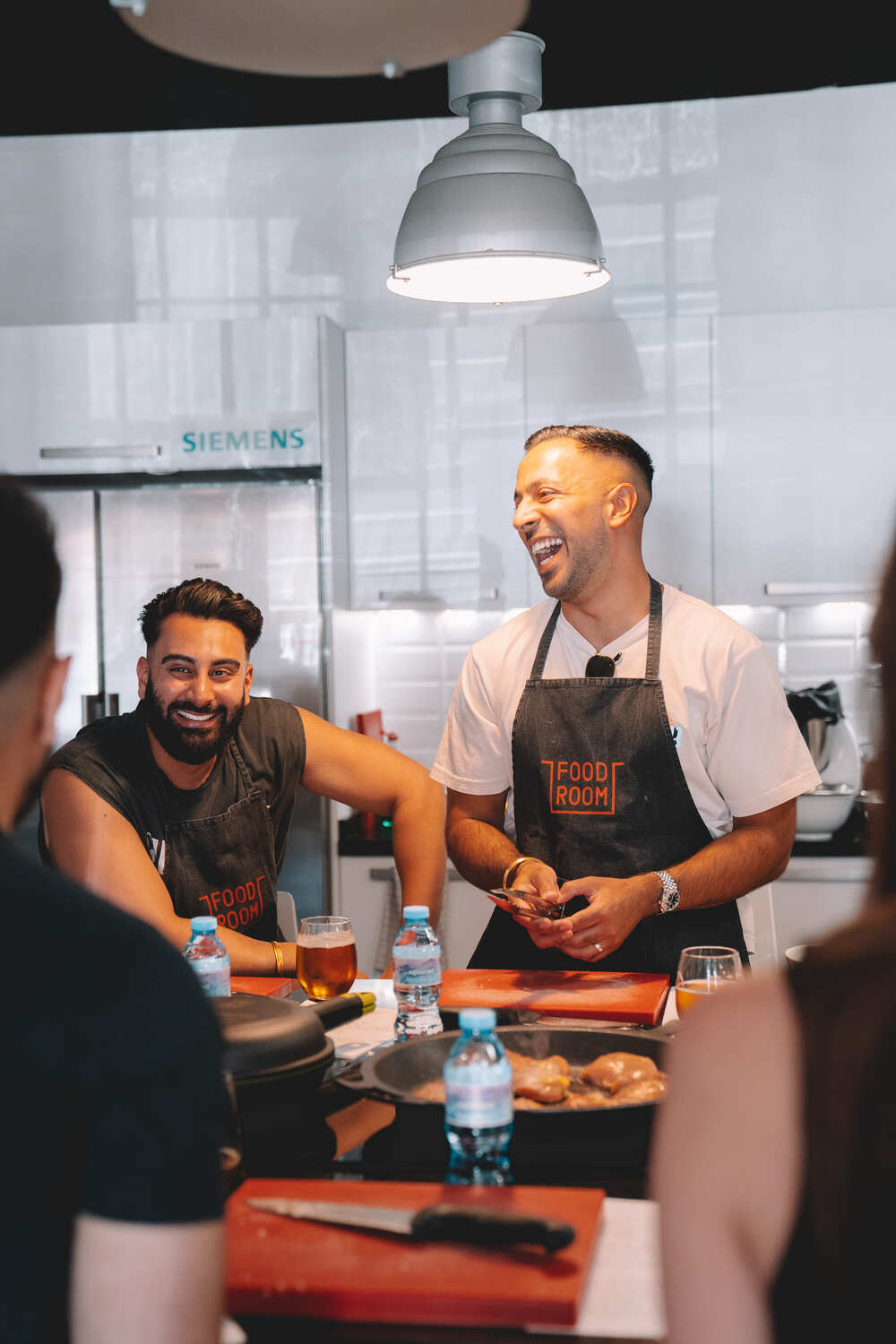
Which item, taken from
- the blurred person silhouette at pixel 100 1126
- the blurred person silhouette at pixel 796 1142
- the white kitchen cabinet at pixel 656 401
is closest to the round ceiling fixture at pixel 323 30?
the blurred person silhouette at pixel 100 1126

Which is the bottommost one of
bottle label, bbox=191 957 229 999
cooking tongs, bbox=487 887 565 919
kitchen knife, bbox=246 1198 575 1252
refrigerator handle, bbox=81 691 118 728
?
kitchen knife, bbox=246 1198 575 1252

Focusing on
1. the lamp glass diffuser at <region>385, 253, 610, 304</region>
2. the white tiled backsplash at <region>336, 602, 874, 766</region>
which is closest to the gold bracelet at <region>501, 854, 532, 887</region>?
the lamp glass diffuser at <region>385, 253, 610, 304</region>

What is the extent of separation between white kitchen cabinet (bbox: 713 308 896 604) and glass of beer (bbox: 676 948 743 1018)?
219 centimetres

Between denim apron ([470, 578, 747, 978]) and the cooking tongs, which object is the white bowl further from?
the cooking tongs

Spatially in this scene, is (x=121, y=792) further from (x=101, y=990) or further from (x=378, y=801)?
(x=101, y=990)

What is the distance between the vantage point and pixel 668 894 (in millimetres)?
2211

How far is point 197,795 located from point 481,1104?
49.8 inches

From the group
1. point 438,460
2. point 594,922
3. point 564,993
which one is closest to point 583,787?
point 594,922

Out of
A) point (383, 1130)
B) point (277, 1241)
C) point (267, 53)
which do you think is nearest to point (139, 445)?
point (267, 53)

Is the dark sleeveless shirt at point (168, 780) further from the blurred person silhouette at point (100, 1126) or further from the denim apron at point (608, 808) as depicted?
the blurred person silhouette at point (100, 1126)

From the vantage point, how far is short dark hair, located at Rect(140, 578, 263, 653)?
96.3 inches

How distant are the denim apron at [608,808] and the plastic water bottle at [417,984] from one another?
56 cm

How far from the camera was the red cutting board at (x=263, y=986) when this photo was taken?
2.01 meters

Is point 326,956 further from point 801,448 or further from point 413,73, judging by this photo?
point 413,73
